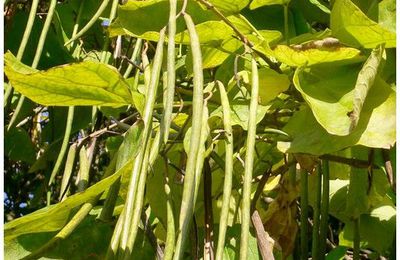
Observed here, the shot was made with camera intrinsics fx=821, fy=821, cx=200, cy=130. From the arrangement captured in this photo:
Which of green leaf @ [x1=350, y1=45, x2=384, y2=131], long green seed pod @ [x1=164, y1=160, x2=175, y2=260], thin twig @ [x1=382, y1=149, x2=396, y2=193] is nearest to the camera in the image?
long green seed pod @ [x1=164, y1=160, x2=175, y2=260]

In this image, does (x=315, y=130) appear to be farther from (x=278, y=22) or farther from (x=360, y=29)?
(x=278, y=22)

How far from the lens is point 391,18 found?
2.13ft

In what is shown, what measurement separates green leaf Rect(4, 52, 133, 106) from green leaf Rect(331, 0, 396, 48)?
0.56 ft

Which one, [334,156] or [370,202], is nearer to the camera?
[334,156]

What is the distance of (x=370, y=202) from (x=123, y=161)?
1.12ft

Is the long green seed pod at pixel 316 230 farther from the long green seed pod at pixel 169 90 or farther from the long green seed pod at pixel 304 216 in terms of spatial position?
the long green seed pod at pixel 169 90

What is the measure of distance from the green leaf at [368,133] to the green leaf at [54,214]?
15 cm

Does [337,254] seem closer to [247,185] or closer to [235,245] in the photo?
[235,245]

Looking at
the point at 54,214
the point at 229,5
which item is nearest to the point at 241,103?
the point at 229,5

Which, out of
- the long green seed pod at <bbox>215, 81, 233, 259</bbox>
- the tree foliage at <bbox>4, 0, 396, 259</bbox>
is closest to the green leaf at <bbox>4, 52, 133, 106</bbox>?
the tree foliage at <bbox>4, 0, 396, 259</bbox>

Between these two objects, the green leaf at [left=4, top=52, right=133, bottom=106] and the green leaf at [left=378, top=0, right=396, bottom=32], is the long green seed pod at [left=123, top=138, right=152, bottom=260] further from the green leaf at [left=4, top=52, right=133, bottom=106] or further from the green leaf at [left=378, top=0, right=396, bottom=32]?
the green leaf at [left=378, top=0, right=396, bottom=32]

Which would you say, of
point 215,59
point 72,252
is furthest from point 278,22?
point 72,252

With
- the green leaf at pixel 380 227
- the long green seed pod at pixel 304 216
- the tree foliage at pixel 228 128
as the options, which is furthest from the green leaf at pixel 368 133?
the green leaf at pixel 380 227

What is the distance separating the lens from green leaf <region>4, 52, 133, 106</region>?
59 centimetres
